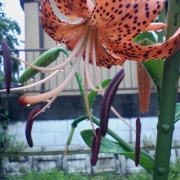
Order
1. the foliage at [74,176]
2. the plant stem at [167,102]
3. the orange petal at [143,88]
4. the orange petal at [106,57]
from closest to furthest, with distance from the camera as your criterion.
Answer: the plant stem at [167,102] → the orange petal at [143,88] → the orange petal at [106,57] → the foliage at [74,176]

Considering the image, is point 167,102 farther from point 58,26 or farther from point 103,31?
point 58,26

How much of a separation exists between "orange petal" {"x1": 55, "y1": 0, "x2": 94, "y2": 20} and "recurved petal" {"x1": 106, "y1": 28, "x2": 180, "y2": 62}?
0.22ft

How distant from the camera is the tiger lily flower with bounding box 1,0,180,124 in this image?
19.1 inches

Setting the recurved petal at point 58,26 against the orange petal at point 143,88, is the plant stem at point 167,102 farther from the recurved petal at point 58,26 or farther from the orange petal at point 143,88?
the recurved petal at point 58,26

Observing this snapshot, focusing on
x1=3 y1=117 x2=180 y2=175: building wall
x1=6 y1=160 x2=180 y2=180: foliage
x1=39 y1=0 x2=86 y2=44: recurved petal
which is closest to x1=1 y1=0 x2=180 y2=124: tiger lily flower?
x1=39 y1=0 x2=86 y2=44: recurved petal

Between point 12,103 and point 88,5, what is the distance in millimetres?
2627

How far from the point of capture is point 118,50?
1.93ft

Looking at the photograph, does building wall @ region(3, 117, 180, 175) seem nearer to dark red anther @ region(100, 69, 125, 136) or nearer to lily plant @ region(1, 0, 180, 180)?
lily plant @ region(1, 0, 180, 180)

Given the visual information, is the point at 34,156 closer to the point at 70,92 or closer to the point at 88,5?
the point at 70,92

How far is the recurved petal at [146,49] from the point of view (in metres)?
0.43

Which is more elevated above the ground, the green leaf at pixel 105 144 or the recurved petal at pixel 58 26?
the recurved petal at pixel 58 26

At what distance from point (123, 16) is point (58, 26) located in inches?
7.4

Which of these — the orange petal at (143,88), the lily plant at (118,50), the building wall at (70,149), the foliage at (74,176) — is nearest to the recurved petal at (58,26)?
the lily plant at (118,50)

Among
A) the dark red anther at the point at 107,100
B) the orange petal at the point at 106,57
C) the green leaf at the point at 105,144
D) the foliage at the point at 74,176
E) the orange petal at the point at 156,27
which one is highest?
the orange petal at the point at 156,27
